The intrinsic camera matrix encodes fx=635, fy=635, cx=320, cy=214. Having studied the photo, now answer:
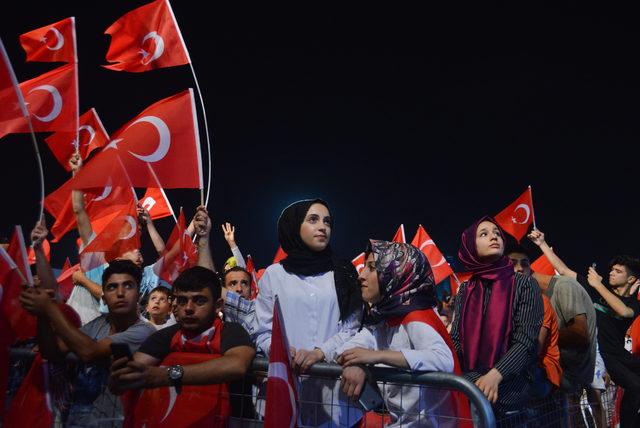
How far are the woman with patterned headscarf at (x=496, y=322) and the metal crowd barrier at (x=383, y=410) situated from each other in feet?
0.55

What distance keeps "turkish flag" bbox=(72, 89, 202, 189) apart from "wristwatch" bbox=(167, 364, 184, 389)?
275 centimetres

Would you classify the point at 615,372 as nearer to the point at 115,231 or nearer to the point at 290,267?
the point at 290,267

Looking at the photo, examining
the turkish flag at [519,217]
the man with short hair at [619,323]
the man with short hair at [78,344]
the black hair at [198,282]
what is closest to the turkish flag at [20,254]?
the man with short hair at [78,344]

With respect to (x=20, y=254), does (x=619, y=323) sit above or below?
below

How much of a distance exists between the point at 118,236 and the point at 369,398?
400 cm

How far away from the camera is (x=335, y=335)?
369 cm

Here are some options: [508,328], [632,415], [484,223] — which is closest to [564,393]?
[508,328]

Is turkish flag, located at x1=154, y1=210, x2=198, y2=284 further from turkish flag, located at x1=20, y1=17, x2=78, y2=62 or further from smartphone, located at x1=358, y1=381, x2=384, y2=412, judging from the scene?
smartphone, located at x1=358, y1=381, x2=384, y2=412

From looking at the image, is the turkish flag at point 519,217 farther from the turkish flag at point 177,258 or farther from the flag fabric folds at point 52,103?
the flag fabric folds at point 52,103

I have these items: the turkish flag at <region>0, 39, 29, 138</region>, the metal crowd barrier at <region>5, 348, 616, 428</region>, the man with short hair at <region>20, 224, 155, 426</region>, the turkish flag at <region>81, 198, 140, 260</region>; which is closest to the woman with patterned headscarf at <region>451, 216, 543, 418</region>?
the metal crowd barrier at <region>5, 348, 616, 428</region>

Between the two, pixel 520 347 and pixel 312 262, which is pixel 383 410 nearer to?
pixel 520 347

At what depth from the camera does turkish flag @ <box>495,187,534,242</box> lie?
8961 millimetres

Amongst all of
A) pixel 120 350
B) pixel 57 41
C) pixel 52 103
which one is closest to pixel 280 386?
pixel 120 350

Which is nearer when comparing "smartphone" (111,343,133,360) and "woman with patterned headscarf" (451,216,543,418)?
"smartphone" (111,343,133,360)
